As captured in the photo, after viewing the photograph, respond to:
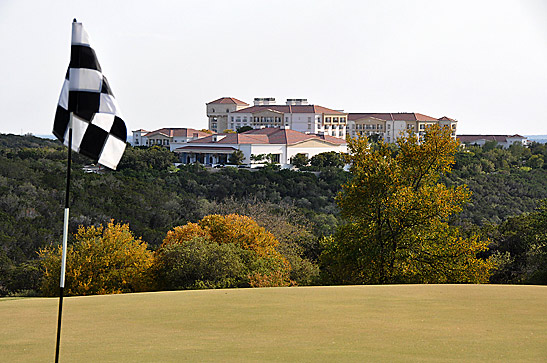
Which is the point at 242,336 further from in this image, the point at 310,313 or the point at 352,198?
the point at 352,198

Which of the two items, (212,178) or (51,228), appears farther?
(212,178)

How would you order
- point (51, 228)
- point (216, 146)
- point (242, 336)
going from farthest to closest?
point (216, 146) < point (51, 228) < point (242, 336)

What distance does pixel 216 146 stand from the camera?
7319 centimetres

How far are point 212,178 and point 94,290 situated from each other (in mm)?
40889

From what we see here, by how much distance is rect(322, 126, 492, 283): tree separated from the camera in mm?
16188

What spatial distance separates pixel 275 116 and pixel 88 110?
94.9m

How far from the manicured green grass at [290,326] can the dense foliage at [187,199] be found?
9575 millimetres

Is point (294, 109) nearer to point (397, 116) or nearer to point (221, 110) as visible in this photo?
point (221, 110)

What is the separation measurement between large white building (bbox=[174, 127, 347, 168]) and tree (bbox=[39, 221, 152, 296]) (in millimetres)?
52875

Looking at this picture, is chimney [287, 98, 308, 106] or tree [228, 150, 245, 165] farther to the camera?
chimney [287, 98, 308, 106]

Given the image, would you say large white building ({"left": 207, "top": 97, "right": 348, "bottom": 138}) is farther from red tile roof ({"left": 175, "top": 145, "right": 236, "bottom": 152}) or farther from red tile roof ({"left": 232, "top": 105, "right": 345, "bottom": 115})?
red tile roof ({"left": 175, "top": 145, "right": 236, "bottom": 152})

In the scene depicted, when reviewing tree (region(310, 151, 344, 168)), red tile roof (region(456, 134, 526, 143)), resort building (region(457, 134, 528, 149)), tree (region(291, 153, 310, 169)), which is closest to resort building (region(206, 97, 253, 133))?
tree (region(291, 153, 310, 169))

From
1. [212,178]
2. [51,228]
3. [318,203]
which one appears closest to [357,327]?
[51,228]

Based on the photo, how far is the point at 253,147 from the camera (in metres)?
71.3
